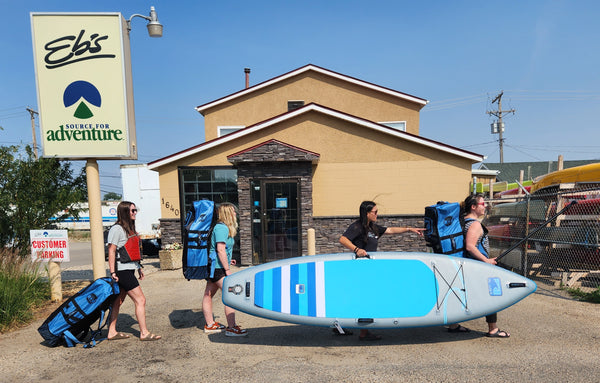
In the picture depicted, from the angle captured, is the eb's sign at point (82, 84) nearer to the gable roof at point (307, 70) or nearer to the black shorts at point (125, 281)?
the black shorts at point (125, 281)

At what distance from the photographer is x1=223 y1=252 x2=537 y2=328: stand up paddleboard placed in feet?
13.9

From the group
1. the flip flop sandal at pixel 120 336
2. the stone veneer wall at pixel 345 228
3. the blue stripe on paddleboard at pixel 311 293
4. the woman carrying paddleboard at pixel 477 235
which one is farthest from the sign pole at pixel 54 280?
the woman carrying paddleboard at pixel 477 235

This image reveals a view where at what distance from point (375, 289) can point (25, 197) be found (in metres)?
7.31

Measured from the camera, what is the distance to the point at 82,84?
6645 millimetres

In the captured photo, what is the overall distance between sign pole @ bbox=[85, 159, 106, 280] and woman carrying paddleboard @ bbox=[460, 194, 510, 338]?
6.77m

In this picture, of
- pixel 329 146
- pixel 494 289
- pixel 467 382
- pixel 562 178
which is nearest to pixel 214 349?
pixel 467 382

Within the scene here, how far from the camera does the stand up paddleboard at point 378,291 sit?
4238mm

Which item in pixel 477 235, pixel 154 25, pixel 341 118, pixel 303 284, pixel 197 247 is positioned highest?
pixel 154 25

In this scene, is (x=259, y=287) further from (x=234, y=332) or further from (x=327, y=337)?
(x=327, y=337)

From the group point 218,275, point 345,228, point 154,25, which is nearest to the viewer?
point 218,275

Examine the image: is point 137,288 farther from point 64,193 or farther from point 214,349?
point 64,193

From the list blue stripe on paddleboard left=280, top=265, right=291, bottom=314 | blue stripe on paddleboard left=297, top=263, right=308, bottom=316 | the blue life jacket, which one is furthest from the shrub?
blue stripe on paddleboard left=297, top=263, right=308, bottom=316

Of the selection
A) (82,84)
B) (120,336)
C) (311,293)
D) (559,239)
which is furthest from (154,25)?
(559,239)

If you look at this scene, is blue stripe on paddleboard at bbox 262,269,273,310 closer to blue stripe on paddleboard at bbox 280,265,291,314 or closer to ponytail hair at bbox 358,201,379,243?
blue stripe on paddleboard at bbox 280,265,291,314
